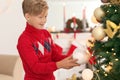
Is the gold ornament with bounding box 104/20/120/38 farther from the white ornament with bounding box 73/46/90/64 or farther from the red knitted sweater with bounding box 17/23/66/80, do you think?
the red knitted sweater with bounding box 17/23/66/80

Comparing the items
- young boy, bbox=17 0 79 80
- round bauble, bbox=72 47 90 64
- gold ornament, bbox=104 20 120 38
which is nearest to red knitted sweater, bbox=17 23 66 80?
young boy, bbox=17 0 79 80

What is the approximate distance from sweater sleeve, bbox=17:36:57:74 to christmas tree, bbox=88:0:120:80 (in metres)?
0.25

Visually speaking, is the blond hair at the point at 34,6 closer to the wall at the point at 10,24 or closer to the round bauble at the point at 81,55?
the round bauble at the point at 81,55

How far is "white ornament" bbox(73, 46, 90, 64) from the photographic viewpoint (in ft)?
4.35

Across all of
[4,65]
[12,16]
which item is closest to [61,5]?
[12,16]

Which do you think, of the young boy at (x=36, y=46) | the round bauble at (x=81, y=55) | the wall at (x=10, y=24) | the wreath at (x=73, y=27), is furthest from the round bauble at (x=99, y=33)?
the wreath at (x=73, y=27)

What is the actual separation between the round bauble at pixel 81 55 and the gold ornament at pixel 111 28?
20 centimetres

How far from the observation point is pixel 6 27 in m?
3.55

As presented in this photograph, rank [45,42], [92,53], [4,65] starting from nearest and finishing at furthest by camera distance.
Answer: [92,53], [45,42], [4,65]

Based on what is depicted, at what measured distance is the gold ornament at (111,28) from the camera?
3.87 feet

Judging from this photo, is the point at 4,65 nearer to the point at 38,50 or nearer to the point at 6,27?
the point at 6,27

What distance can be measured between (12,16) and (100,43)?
247cm

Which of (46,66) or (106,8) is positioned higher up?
(106,8)

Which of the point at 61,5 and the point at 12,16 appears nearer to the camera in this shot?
the point at 12,16
